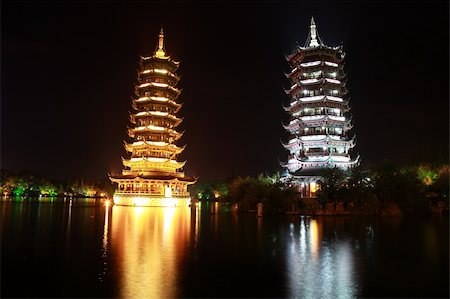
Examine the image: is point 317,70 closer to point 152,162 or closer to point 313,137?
point 313,137

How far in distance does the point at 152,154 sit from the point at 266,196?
23.5m

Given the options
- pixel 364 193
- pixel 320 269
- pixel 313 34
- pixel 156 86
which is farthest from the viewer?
pixel 313 34

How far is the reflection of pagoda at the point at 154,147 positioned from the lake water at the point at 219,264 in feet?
104

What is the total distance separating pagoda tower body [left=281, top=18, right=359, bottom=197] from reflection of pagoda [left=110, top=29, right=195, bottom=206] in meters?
16.7

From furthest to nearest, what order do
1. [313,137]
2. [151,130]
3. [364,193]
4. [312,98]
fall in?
[151,130], [312,98], [313,137], [364,193]

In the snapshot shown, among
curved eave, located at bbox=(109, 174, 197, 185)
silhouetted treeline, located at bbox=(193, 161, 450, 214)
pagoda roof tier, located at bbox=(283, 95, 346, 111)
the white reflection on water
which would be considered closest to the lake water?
the white reflection on water

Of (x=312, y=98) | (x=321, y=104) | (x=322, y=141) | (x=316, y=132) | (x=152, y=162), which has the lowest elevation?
(x=152, y=162)

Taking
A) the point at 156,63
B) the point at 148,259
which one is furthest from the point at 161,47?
the point at 148,259

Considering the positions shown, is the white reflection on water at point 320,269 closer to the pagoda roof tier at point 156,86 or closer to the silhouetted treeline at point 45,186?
the pagoda roof tier at point 156,86

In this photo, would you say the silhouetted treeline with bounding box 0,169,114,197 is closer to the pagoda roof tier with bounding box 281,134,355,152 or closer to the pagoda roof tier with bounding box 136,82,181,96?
the pagoda roof tier with bounding box 136,82,181,96

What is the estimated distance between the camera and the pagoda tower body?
159ft

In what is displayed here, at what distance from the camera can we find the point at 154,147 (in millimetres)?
54969

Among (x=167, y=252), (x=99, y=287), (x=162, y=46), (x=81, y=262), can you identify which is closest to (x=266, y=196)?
(x=167, y=252)

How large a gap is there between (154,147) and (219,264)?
4375cm
